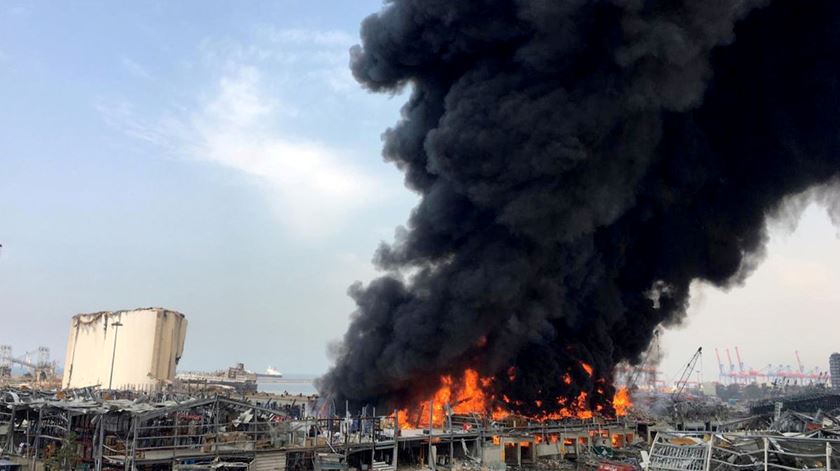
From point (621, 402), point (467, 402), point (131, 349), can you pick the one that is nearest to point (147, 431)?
point (467, 402)

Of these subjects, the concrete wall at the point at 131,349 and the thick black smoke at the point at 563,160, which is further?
the concrete wall at the point at 131,349

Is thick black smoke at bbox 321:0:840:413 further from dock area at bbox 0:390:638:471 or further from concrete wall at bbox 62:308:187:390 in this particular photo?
concrete wall at bbox 62:308:187:390

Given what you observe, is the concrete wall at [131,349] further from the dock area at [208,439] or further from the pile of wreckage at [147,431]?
the pile of wreckage at [147,431]

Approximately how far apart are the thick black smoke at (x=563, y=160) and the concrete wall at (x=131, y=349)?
31622 mm

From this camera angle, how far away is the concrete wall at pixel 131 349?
7544 centimetres

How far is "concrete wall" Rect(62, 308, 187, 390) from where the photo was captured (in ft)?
247

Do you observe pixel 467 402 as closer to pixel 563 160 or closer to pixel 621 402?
pixel 563 160

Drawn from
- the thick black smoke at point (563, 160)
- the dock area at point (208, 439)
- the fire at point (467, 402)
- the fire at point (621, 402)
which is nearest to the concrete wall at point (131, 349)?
the thick black smoke at point (563, 160)

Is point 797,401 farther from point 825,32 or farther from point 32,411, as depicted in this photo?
point 32,411

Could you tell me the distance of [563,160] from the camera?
43.6m

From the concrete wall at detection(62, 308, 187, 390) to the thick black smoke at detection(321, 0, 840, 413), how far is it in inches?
1245

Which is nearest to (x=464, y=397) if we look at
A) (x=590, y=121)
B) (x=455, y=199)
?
(x=455, y=199)

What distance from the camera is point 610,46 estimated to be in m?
43.4

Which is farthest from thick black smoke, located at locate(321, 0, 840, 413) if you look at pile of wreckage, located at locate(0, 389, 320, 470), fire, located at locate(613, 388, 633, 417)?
pile of wreckage, located at locate(0, 389, 320, 470)
